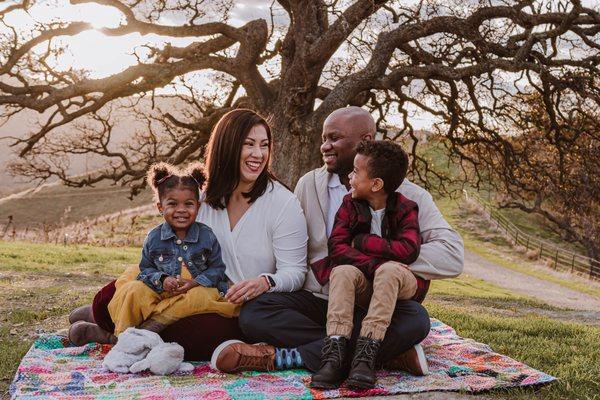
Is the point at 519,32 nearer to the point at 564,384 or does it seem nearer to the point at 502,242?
the point at 564,384

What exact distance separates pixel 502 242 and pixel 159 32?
29.4m

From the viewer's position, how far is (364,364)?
4.08 m

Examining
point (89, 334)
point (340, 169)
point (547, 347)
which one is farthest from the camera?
point (547, 347)

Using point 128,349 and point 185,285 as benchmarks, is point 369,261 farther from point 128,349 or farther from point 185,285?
point 128,349

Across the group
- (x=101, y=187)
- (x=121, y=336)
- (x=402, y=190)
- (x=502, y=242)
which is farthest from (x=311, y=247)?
(x=101, y=187)

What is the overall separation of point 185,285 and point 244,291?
430 mm

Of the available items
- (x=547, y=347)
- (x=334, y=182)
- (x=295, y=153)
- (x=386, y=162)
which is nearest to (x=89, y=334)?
(x=334, y=182)

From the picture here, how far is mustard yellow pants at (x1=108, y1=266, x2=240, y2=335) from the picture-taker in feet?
15.1

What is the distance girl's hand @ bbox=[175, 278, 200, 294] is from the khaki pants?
1.04 m

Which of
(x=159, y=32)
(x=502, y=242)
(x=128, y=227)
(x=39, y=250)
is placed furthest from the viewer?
(x=502, y=242)

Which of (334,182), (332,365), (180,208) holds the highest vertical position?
(334,182)

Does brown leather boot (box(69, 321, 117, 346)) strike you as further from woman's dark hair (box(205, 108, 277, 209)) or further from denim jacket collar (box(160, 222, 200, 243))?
woman's dark hair (box(205, 108, 277, 209))

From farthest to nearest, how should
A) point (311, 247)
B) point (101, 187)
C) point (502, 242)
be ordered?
point (101, 187), point (502, 242), point (311, 247)

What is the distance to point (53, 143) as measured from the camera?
1323 centimetres
